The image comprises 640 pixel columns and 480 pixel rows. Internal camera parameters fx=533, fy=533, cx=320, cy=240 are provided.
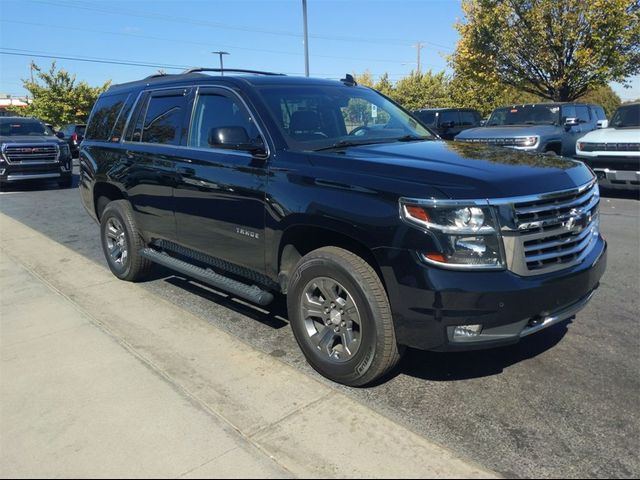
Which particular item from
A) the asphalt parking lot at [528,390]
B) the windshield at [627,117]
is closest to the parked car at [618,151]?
the windshield at [627,117]

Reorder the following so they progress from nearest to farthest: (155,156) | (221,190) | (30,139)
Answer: (221,190) < (155,156) < (30,139)

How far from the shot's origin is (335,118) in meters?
4.20

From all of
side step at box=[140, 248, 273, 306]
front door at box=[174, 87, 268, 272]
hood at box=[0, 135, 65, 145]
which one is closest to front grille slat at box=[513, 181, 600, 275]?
front door at box=[174, 87, 268, 272]

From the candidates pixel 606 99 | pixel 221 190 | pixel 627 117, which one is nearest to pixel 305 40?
pixel 627 117

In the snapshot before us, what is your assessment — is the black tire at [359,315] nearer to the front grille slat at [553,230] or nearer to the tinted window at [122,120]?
the front grille slat at [553,230]

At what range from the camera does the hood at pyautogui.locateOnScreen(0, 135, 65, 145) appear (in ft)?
45.5

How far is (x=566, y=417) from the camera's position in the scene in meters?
2.96

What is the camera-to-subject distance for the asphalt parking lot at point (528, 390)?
2656mm

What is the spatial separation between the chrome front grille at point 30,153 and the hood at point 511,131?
34.5 ft

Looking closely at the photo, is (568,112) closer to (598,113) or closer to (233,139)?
(598,113)

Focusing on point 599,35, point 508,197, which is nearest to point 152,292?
point 508,197

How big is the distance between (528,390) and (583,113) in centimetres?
1186

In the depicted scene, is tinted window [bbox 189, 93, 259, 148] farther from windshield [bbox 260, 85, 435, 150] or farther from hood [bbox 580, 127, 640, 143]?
hood [bbox 580, 127, 640, 143]

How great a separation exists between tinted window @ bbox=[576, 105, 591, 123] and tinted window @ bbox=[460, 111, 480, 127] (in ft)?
13.3
